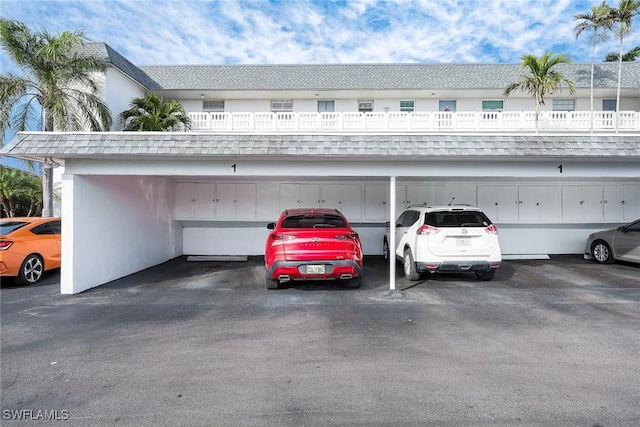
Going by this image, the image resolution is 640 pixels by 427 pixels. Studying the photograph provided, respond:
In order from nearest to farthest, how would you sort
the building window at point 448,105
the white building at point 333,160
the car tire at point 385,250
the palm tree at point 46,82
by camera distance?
1. the white building at point 333,160
2. the car tire at point 385,250
3. the palm tree at point 46,82
4. the building window at point 448,105

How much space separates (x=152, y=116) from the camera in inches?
527

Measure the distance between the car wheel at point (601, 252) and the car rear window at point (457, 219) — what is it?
5477mm

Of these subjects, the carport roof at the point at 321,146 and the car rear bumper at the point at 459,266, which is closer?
the carport roof at the point at 321,146

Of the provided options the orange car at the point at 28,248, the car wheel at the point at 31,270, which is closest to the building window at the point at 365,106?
the orange car at the point at 28,248

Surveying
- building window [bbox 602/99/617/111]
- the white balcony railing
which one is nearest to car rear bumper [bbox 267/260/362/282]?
the white balcony railing

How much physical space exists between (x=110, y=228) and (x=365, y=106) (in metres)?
15.7

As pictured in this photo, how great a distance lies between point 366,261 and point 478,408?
7460mm

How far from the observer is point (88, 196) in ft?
22.9

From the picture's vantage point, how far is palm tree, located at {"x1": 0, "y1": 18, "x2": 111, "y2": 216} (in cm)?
1159

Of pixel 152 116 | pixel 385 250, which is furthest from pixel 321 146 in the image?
pixel 152 116

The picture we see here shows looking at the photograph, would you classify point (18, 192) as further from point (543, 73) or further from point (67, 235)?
point (543, 73)

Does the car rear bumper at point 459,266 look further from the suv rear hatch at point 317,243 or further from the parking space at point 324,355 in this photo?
the suv rear hatch at point 317,243

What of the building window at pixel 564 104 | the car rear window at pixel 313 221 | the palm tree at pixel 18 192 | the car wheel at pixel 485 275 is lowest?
the car wheel at pixel 485 275

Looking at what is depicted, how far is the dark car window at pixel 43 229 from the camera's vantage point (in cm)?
768
